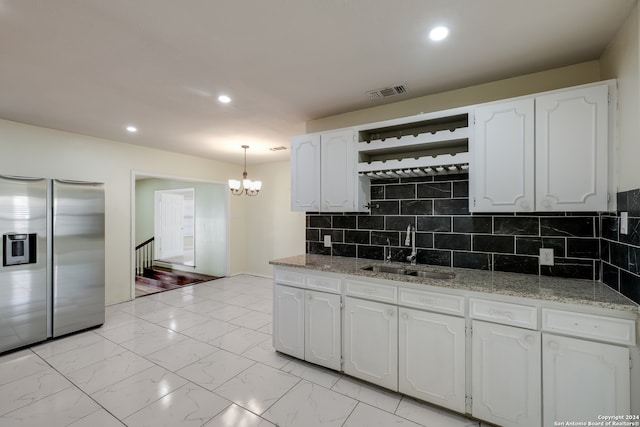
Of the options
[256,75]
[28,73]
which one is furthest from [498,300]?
[28,73]

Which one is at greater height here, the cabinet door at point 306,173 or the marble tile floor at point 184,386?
the cabinet door at point 306,173

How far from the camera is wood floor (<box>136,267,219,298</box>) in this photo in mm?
5483

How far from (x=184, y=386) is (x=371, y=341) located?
63.3 inches

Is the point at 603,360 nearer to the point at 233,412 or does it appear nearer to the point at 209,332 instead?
the point at 233,412

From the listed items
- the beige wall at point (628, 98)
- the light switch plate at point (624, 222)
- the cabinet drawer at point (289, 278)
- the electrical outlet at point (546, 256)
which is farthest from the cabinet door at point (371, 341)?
the beige wall at point (628, 98)

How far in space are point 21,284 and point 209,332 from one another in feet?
6.56

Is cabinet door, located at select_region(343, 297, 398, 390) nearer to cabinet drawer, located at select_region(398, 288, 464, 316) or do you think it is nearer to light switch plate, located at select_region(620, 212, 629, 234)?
cabinet drawer, located at select_region(398, 288, 464, 316)

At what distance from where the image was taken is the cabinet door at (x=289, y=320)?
8.79 ft

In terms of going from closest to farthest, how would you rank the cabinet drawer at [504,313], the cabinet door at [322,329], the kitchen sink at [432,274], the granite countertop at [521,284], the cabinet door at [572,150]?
the granite countertop at [521,284] → the cabinet drawer at [504,313] → the cabinet door at [572,150] → the kitchen sink at [432,274] → the cabinet door at [322,329]

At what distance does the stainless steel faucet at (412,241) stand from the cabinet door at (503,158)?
2.10 ft

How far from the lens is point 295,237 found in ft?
19.7

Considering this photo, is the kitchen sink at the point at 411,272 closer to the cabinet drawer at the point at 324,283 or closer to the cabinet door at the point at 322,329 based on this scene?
the cabinet drawer at the point at 324,283

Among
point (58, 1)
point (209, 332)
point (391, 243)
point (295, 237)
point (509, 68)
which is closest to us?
point (58, 1)

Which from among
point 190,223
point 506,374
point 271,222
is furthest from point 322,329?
point 190,223
